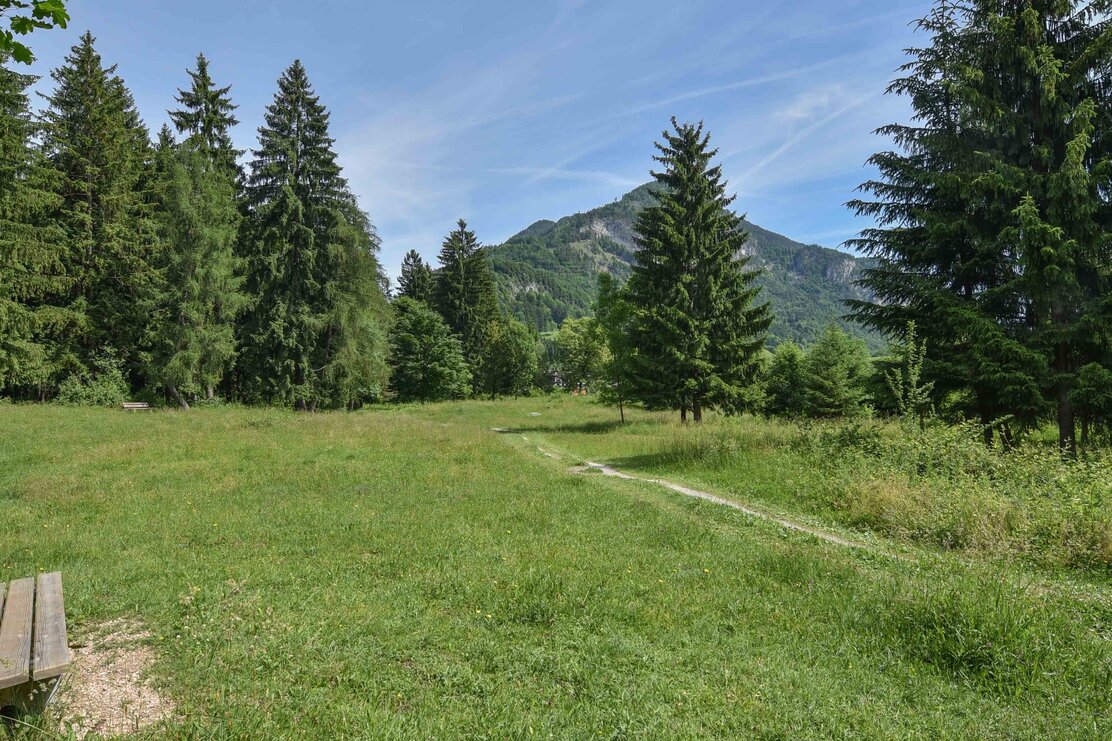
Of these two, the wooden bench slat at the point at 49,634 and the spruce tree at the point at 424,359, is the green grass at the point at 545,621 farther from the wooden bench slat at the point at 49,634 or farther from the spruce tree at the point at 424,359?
the spruce tree at the point at 424,359

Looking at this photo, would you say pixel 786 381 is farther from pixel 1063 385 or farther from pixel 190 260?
pixel 190 260

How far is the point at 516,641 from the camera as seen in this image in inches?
190

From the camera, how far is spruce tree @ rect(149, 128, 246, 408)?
2808cm

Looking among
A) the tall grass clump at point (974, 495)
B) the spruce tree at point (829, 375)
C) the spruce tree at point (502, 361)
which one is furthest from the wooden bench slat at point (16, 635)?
the spruce tree at point (502, 361)

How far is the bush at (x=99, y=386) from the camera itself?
27.4 metres

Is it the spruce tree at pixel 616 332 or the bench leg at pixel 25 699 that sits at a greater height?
the spruce tree at pixel 616 332

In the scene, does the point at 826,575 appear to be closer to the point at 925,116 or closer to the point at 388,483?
the point at 388,483

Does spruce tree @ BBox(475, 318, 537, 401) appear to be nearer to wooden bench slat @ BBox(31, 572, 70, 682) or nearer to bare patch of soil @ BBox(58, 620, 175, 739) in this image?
bare patch of soil @ BBox(58, 620, 175, 739)

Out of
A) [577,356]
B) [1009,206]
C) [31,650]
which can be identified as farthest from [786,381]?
[31,650]

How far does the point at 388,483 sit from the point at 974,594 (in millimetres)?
10680

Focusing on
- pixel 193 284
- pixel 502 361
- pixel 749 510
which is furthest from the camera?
pixel 502 361

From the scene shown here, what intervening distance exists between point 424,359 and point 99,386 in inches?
1120

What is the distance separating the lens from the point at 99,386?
93.2ft

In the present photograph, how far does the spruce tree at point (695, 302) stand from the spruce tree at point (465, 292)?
3636 cm
